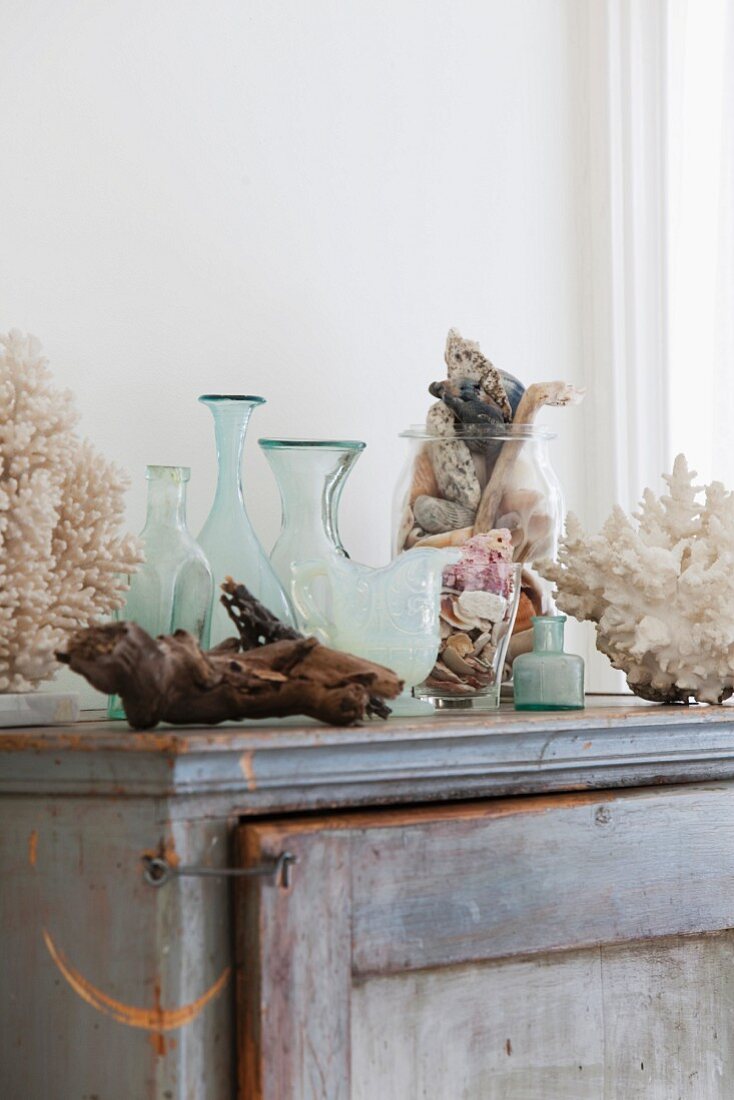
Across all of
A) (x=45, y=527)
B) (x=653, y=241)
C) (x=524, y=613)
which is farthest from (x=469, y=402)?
(x=653, y=241)

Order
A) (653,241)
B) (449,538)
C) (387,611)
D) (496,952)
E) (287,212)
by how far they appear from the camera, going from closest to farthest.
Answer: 1. (496,952)
2. (387,611)
3. (449,538)
4. (287,212)
5. (653,241)

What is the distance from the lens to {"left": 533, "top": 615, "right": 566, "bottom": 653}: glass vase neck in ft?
3.25

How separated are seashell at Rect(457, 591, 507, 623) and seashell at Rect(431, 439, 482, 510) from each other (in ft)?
0.40

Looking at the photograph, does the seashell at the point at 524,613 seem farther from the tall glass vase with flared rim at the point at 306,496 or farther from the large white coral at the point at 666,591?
the tall glass vase with flared rim at the point at 306,496

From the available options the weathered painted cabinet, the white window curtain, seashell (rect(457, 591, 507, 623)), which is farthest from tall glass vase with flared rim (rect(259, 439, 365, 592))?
the white window curtain

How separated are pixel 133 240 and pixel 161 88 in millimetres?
149

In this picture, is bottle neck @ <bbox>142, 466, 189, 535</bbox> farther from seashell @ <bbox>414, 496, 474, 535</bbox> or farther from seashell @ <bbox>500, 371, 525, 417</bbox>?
seashell @ <bbox>500, 371, 525, 417</bbox>

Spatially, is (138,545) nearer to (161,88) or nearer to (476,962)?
(476,962)

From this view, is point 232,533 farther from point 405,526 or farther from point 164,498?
point 405,526

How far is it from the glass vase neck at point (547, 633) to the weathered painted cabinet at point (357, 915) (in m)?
0.12

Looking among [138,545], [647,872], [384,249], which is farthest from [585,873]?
[384,249]

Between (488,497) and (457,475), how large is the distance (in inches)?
1.3

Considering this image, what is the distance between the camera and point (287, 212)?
1.25 m

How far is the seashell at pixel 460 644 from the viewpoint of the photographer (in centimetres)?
101
